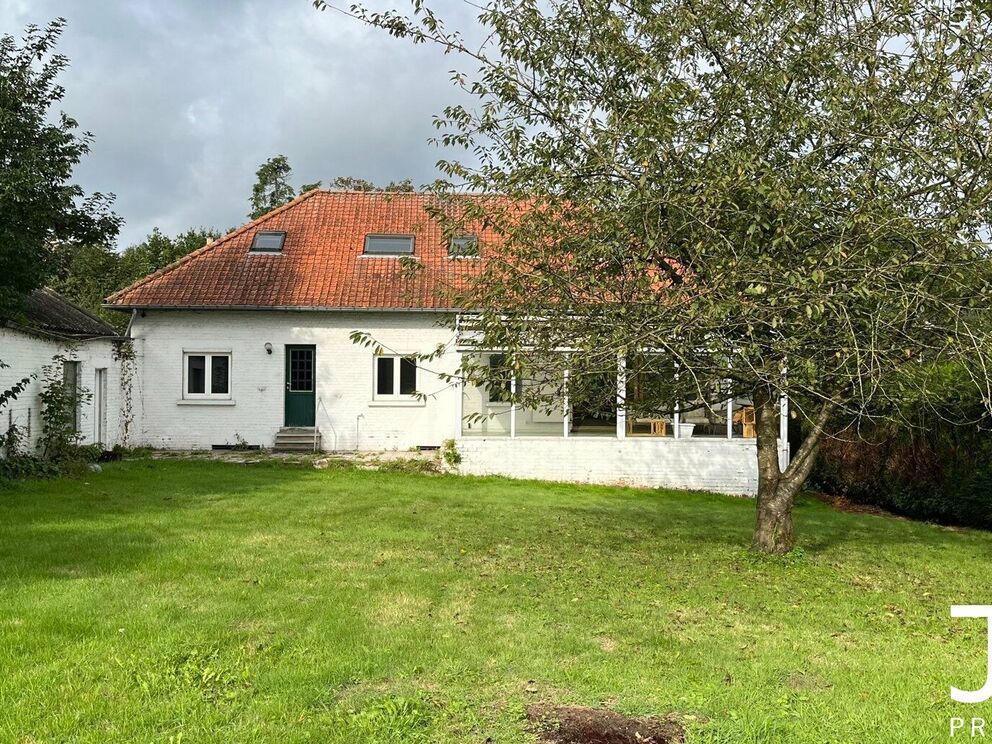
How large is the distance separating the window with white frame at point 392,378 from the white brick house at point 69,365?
560cm

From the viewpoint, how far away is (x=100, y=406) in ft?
57.3

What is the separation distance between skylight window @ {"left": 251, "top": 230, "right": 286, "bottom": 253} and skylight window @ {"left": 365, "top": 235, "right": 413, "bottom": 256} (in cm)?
219

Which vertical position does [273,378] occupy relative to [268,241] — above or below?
below

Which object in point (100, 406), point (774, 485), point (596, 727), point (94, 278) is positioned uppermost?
point (94, 278)

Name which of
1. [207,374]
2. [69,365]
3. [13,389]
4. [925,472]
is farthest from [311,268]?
[925,472]

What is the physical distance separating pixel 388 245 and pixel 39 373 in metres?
8.71

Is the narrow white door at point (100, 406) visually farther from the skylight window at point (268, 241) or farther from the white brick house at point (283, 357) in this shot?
the skylight window at point (268, 241)

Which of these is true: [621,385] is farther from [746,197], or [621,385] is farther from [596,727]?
[596,727]

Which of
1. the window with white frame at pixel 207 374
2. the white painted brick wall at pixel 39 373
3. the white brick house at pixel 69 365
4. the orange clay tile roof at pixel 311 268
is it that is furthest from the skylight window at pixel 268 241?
the white painted brick wall at pixel 39 373

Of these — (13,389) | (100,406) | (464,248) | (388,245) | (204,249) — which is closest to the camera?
(464,248)

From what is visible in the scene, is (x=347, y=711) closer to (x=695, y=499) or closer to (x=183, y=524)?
(x=183, y=524)

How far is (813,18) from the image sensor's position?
7066 mm

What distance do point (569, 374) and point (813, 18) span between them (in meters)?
3.77

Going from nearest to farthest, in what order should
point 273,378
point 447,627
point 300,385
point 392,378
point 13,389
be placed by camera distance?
point 447,627 → point 13,389 → point 273,378 → point 300,385 → point 392,378
